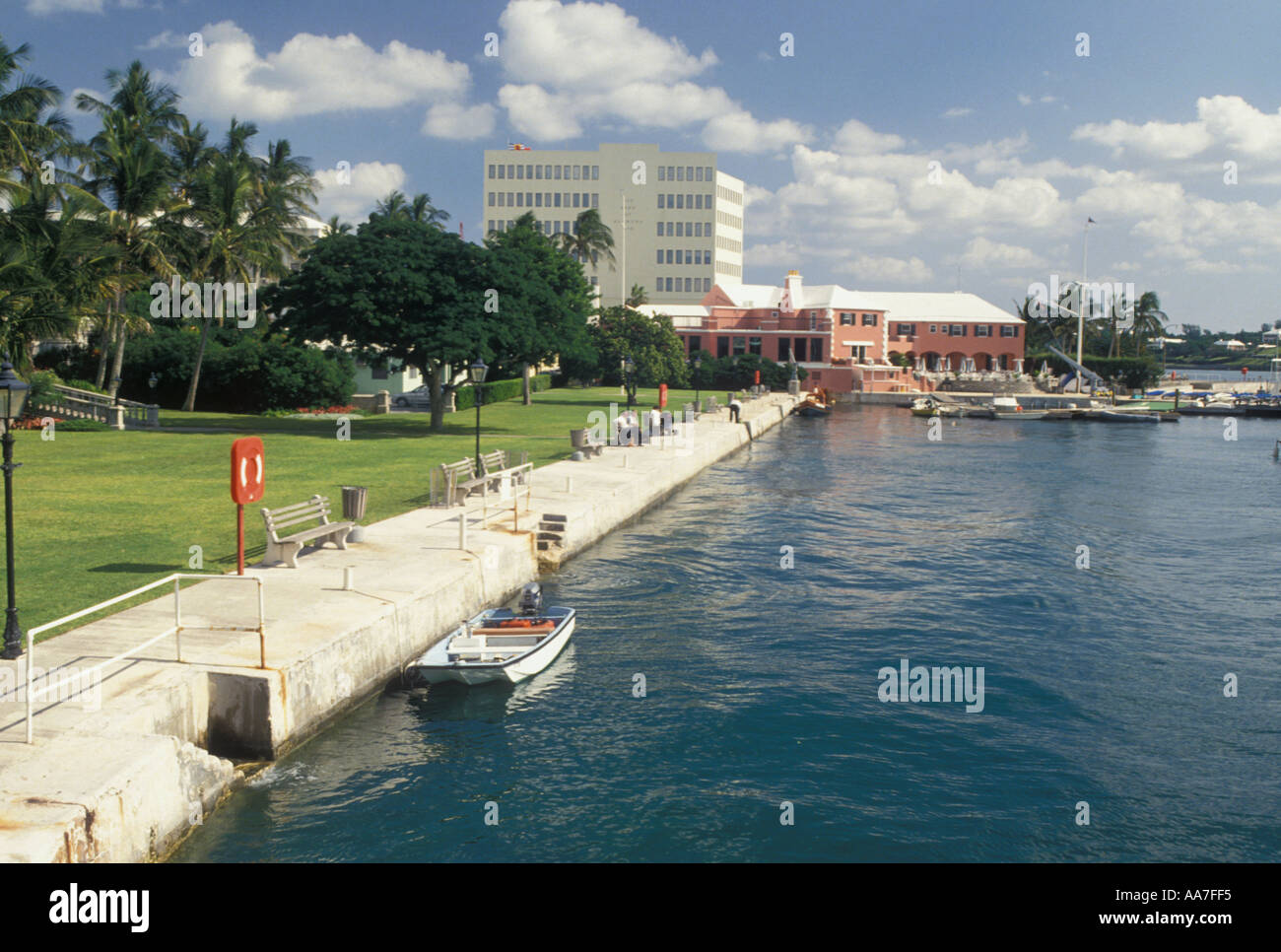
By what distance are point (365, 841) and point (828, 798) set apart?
5.49 metres

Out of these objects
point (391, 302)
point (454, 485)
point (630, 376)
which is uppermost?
point (391, 302)

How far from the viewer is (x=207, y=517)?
2342cm

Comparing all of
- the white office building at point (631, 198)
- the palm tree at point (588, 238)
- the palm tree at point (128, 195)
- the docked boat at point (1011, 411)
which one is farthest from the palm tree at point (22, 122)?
the white office building at point (631, 198)

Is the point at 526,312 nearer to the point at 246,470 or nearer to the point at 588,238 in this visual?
the point at 246,470

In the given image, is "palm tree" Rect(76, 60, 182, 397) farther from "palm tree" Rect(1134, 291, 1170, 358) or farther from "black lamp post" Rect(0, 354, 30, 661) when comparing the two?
"palm tree" Rect(1134, 291, 1170, 358)

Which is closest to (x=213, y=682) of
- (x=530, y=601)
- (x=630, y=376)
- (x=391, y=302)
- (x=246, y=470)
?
(x=246, y=470)

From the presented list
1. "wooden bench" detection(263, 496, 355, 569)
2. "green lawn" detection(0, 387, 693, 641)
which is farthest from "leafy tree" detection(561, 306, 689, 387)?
"wooden bench" detection(263, 496, 355, 569)

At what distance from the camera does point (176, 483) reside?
94.3 ft

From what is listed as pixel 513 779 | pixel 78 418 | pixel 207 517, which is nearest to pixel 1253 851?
pixel 513 779

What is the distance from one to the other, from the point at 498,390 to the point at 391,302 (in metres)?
27.5
